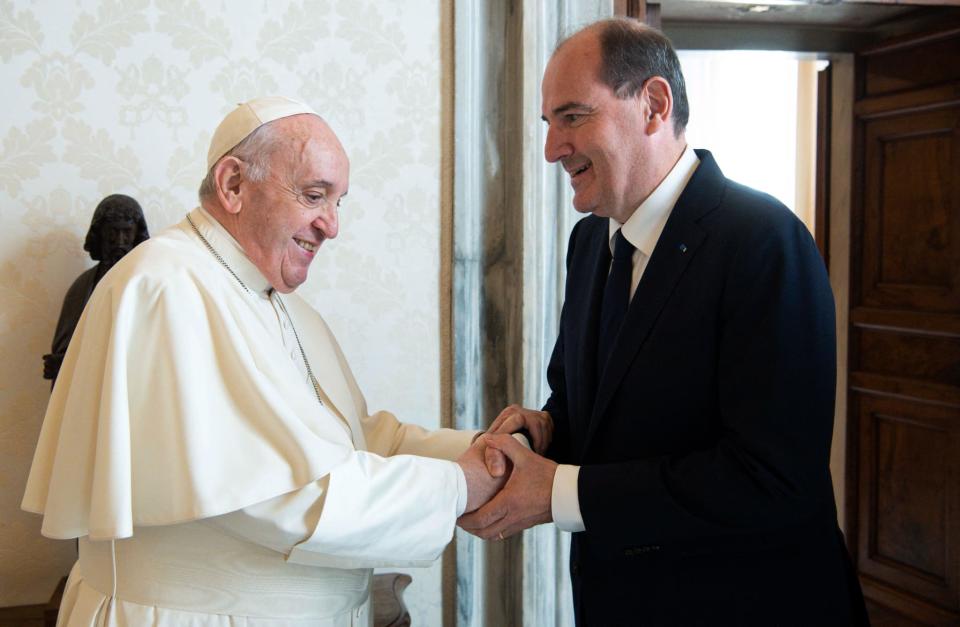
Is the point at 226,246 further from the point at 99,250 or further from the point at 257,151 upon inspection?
the point at 99,250

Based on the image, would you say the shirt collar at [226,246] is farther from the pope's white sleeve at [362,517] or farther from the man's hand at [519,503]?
the man's hand at [519,503]

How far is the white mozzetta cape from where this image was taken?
1758 millimetres

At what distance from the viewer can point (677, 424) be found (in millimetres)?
1840

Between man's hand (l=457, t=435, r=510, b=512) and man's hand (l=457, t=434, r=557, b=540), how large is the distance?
20 mm

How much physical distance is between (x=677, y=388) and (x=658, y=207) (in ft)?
1.36

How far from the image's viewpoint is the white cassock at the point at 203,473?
1.78 m

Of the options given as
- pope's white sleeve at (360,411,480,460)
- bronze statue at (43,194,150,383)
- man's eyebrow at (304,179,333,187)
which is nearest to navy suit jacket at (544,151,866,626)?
pope's white sleeve at (360,411,480,460)

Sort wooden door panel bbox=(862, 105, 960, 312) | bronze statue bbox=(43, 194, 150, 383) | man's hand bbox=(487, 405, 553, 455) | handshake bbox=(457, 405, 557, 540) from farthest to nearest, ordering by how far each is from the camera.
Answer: wooden door panel bbox=(862, 105, 960, 312) → bronze statue bbox=(43, 194, 150, 383) → man's hand bbox=(487, 405, 553, 455) → handshake bbox=(457, 405, 557, 540)

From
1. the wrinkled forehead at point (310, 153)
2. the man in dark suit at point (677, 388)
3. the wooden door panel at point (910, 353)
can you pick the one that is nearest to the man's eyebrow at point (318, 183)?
the wrinkled forehead at point (310, 153)

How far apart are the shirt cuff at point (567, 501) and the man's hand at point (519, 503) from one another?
27mm

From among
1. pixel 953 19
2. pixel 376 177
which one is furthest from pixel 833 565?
pixel 953 19

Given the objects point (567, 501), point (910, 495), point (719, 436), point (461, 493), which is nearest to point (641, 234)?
point (719, 436)

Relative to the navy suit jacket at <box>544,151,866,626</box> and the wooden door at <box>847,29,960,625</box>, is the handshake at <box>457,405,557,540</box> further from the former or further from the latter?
the wooden door at <box>847,29,960,625</box>

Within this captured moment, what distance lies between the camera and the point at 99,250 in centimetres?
279
